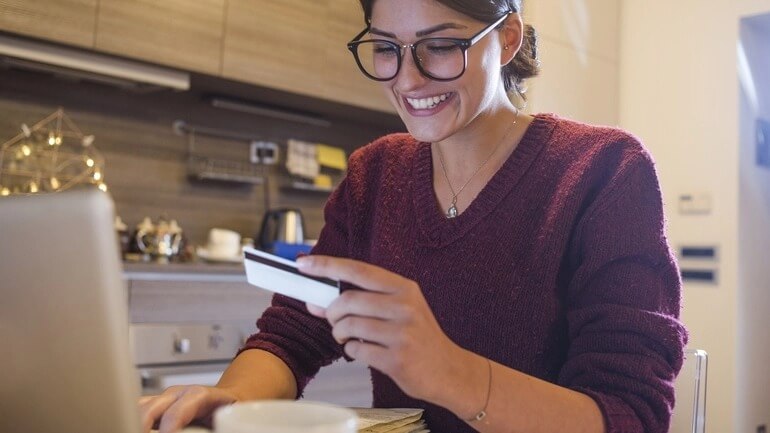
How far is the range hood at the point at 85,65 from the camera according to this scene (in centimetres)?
225

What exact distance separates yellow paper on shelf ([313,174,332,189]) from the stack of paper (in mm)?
2314

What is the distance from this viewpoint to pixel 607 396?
0.84 m

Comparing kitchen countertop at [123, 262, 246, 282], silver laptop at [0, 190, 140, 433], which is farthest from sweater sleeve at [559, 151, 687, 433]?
kitchen countertop at [123, 262, 246, 282]

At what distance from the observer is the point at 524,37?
1.30 meters

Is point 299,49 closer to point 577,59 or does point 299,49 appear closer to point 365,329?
point 577,59

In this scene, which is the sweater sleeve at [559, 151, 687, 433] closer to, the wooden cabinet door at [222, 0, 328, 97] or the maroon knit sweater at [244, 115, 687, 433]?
the maroon knit sweater at [244, 115, 687, 433]

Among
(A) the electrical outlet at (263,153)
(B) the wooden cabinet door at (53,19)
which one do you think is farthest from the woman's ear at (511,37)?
(A) the electrical outlet at (263,153)

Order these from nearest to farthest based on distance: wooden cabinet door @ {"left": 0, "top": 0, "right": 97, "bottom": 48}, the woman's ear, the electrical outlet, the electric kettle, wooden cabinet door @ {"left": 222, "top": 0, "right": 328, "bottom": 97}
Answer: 1. the woman's ear
2. wooden cabinet door @ {"left": 0, "top": 0, "right": 97, "bottom": 48}
3. wooden cabinet door @ {"left": 222, "top": 0, "right": 328, "bottom": 97}
4. the electric kettle
5. the electrical outlet

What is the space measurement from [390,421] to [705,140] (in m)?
2.81

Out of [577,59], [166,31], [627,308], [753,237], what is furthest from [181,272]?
[753,237]

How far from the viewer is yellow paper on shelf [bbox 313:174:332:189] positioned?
3.21 metres

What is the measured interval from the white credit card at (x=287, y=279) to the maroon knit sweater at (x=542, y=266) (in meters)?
0.36

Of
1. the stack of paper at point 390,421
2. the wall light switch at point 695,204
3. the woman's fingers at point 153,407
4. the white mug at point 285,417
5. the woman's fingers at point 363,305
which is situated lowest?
the stack of paper at point 390,421

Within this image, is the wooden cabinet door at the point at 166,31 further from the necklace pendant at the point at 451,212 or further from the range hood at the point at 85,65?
the necklace pendant at the point at 451,212
